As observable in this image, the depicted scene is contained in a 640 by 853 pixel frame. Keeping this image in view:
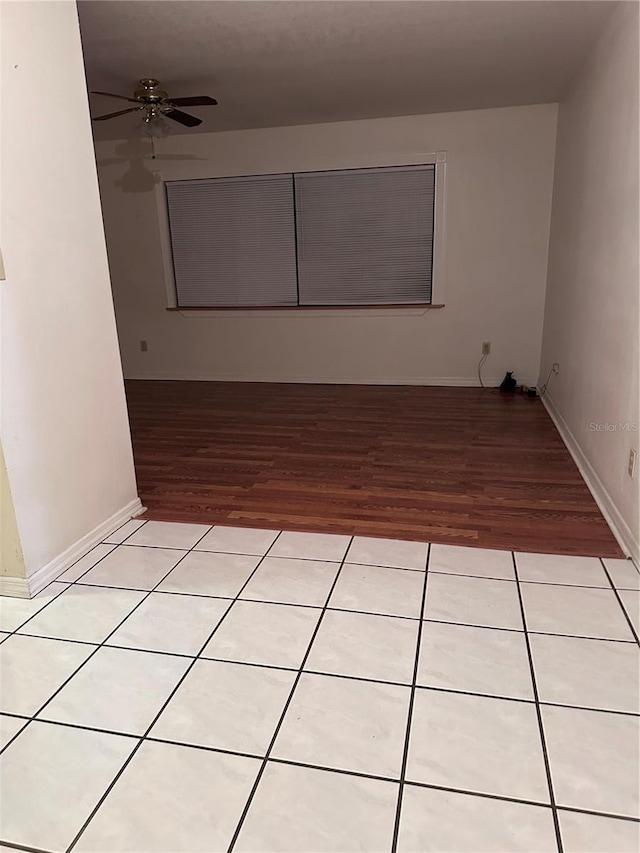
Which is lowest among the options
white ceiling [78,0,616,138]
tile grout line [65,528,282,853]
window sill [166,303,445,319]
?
tile grout line [65,528,282,853]

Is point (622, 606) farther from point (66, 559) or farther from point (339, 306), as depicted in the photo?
point (339, 306)

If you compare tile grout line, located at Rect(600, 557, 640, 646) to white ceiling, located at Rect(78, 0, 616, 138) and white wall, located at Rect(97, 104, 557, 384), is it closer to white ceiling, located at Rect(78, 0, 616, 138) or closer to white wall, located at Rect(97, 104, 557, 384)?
white ceiling, located at Rect(78, 0, 616, 138)

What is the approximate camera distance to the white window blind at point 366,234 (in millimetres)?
5074

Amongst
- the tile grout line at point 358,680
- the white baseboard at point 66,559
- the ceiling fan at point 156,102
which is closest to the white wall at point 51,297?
the white baseboard at point 66,559

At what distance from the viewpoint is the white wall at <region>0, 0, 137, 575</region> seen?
1.99m

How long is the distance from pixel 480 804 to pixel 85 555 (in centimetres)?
175

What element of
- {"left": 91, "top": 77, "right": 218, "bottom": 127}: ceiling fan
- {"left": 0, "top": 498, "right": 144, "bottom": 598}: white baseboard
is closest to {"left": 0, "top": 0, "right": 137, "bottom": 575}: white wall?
{"left": 0, "top": 498, "right": 144, "bottom": 598}: white baseboard

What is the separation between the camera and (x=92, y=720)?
4.91 ft

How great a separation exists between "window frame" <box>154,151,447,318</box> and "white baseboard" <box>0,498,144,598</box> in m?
3.18

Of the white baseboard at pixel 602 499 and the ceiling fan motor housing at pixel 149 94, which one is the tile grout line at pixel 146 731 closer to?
the white baseboard at pixel 602 499

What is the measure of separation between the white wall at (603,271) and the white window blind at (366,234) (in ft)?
4.06

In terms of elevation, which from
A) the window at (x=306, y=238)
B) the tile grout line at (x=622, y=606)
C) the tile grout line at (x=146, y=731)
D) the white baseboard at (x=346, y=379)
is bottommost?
the tile grout line at (x=146, y=731)

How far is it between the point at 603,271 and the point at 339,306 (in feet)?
9.17

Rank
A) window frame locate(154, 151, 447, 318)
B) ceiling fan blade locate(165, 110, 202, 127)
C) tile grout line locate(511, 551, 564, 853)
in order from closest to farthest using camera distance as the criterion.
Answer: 1. tile grout line locate(511, 551, 564, 853)
2. ceiling fan blade locate(165, 110, 202, 127)
3. window frame locate(154, 151, 447, 318)
